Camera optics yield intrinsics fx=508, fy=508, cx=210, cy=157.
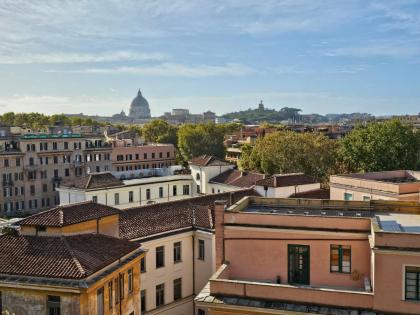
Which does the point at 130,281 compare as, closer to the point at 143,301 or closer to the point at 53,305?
the point at 53,305

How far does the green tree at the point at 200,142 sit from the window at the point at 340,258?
82.5 metres

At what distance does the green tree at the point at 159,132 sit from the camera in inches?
4750

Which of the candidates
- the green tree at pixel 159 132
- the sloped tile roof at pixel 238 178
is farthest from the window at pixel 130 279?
the green tree at pixel 159 132

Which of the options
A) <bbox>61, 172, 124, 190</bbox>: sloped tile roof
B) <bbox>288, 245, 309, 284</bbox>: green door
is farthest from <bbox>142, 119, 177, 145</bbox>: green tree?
<bbox>288, 245, 309, 284</bbox>: green door

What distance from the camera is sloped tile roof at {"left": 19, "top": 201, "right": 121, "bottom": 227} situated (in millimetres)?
23250

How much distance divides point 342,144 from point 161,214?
39.5 meters

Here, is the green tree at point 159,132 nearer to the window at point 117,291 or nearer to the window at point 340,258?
the window at point 117,291

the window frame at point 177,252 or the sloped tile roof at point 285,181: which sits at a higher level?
the sloped tile roof at point 285,181

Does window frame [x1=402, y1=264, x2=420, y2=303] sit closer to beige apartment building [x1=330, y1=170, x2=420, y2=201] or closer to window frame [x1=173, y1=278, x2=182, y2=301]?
window frame [x1=173, y1=278, x2=182, y2=301]

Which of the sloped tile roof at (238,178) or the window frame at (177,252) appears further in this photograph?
the sloped tile roof at (238,178)

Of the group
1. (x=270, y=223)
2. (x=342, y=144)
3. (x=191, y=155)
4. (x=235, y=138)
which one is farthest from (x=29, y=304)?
(x=235, y=138)

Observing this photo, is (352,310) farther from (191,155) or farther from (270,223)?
(191,155)

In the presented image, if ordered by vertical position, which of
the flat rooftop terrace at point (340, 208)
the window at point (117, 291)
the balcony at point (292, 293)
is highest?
the flat rooftop terrace at point (340, 208)

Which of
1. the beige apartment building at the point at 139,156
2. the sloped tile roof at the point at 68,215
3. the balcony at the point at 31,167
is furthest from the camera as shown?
the beige apartment building at the point at 139,156
